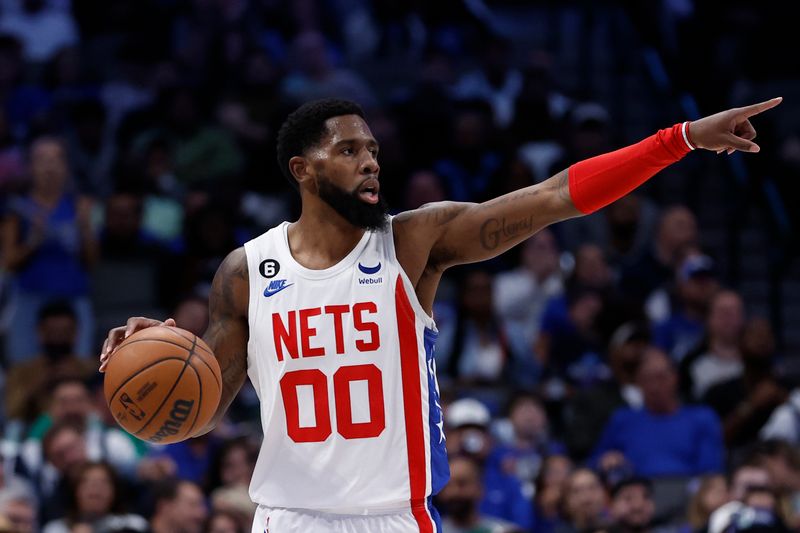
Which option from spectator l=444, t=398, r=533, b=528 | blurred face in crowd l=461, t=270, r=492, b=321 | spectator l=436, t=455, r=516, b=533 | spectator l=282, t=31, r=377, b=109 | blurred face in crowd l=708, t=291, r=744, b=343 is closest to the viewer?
spectator l=436, t=455, r=516, b=533

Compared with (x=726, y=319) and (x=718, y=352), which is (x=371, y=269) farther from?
(x=718, y=352)

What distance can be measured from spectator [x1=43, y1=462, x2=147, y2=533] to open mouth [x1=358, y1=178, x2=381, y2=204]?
14.2 ft

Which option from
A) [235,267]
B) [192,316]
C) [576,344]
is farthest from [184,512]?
[576,344]

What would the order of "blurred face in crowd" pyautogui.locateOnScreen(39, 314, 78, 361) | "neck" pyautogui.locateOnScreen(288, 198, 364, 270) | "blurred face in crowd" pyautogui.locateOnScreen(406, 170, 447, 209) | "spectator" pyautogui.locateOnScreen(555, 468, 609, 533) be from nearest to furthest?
1. "neck" pyautogui.locateOnScreen(288, 198, 364, 270)
2. "spectator" pyautogui.locateOnScreen(555, 468, 609, 533)
3. "blurred face in crowd" pyautogui.locateOnScreen(39, 314, 78, 361)
4. "blurred face in crowd" pyautogui.locateOnScreen(406, 170, 447, 209)

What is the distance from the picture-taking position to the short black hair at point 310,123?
229 inches

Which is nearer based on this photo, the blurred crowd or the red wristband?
the red wristband

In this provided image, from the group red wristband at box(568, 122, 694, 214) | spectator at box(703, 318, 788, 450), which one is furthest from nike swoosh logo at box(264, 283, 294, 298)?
spectator at box(703, 318, 788, 450)

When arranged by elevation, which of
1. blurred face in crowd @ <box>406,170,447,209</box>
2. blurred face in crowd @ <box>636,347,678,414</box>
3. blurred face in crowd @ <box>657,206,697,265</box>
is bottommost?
blurred face in crowd @ <box>636,347,678,414</box>

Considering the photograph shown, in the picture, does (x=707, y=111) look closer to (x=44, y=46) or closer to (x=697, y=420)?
(x=697, y=420)

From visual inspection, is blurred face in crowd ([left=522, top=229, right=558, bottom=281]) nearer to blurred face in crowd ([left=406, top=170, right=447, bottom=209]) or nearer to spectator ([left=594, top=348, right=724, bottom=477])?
blurred face in crowd ([left=406, top=170, right=447, bottom=209])

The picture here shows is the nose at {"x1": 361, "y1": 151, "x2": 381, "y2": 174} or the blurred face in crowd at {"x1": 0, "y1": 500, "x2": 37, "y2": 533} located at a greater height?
the nose at {"x1": 361, "y1": 151, "x2": 381, "y2": 174}

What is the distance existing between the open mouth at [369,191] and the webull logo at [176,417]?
3.49 feet

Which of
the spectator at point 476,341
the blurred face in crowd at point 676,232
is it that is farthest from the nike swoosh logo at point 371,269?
the blurred face in crowd at point 676,232

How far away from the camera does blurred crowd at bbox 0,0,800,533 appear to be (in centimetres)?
984
